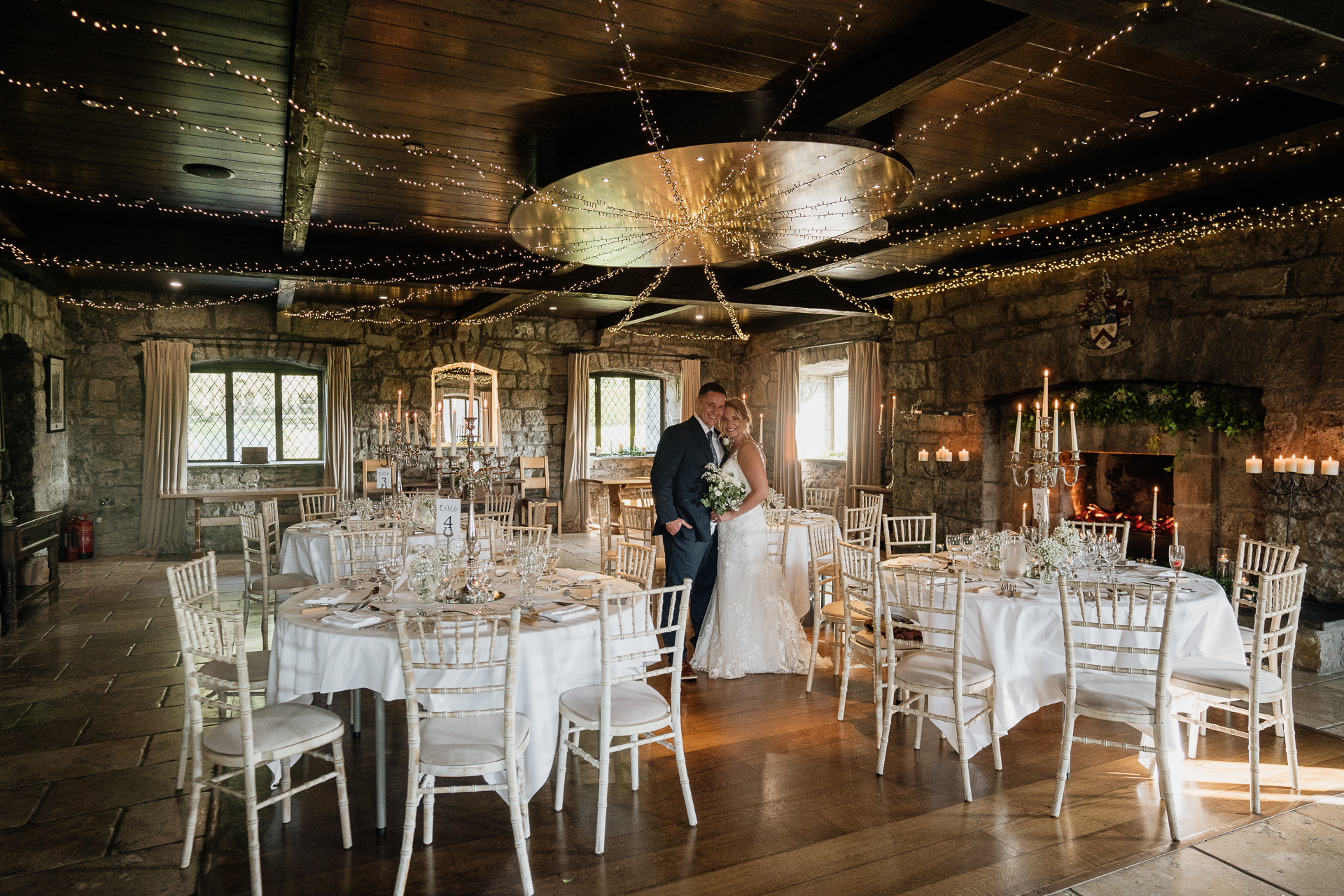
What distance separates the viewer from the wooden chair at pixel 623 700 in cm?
291

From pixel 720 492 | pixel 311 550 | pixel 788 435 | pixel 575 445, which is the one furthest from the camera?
pixel 575 445

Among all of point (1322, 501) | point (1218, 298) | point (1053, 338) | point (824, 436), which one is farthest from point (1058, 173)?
point (824, 436)

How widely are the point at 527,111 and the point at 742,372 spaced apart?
9.11 meters

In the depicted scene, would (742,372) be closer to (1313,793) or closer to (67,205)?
(67,205)

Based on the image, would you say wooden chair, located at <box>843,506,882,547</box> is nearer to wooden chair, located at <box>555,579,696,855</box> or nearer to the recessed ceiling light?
wooden chair, located at <box>555,579,696,855</box>

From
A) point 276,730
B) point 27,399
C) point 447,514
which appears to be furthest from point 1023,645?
point 27,399

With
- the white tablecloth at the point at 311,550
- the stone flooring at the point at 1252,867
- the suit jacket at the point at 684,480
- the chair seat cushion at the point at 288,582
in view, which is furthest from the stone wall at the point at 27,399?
the stone flooring at the point at 1252,867

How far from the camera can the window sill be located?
10084 mm

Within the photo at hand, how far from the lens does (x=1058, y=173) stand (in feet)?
16.5

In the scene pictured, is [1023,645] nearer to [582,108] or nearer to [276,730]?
[276,730]

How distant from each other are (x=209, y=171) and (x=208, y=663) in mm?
3086

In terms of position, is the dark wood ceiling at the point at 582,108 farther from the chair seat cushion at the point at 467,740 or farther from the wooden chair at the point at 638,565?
the chair seat cushion at the point at 467,740

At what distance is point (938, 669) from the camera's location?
11.7ft

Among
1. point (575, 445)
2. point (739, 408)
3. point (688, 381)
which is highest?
point (688, 381)
